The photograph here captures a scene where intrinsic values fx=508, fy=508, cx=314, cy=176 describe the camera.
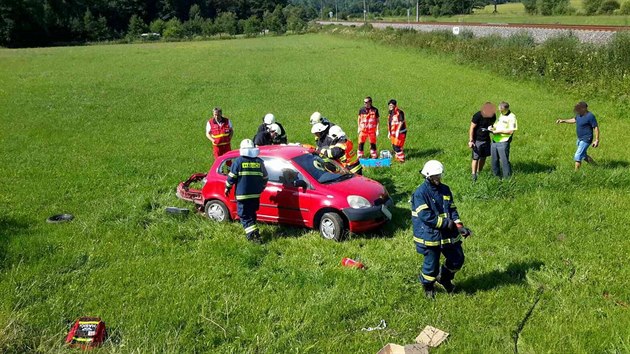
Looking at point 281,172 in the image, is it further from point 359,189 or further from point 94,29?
point 94,29

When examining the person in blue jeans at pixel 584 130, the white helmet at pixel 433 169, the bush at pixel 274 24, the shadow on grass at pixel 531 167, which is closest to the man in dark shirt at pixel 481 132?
the shadow on grass at pixel 531 167

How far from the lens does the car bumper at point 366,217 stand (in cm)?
848

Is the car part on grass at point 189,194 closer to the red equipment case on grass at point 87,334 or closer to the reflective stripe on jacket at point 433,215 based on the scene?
the red equipment case on grass at point 87,334

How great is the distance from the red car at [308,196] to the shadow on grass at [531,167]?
4475mm

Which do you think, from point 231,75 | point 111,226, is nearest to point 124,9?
point 231,75

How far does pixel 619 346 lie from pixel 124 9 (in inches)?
4688

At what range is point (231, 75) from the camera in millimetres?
35781

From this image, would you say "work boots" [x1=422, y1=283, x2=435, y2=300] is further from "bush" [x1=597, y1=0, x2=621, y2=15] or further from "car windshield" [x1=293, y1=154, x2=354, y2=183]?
"bush" [x1=597, y1=0, x2=621, y2=15]

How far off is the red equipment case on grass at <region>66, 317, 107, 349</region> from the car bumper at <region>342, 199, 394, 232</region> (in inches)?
164

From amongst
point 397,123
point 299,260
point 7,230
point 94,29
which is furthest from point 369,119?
point 94,29

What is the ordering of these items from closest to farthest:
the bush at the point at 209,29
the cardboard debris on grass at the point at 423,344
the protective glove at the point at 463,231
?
the cardboard debris on grass at the point at 423,344, the protective glove at the point at 463,231, the bush at the point at 209,29

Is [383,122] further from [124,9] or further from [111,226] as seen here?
[124,9]

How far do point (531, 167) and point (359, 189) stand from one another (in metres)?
5.51

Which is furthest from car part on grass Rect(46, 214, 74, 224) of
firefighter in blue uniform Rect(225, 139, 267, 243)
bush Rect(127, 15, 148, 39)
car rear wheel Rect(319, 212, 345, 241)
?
bush Rect(127, 15, 148, 39)
